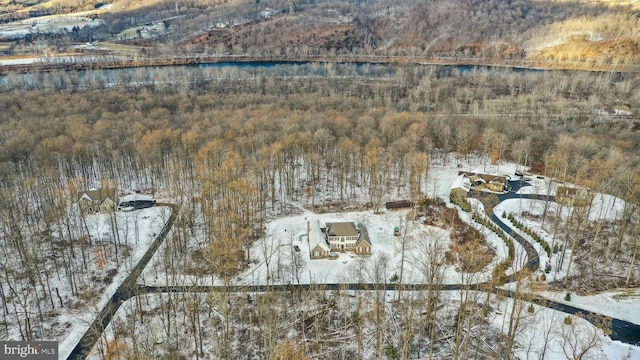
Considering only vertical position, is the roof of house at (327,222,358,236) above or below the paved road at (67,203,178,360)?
above

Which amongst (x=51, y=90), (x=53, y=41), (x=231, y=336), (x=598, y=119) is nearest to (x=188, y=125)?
(x=231, y=336)

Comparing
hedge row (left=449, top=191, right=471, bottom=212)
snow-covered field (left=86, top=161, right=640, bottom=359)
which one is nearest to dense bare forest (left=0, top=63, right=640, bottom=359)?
snow-covered field (left=86, top=161, right=640, bottom=359)

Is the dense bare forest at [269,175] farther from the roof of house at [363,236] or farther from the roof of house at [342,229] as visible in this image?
the roof of house at [342,229]

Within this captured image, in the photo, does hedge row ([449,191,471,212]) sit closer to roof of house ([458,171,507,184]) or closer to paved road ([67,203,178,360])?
roof of house ([458,171,507,184])

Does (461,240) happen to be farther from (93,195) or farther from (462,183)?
(93,195)

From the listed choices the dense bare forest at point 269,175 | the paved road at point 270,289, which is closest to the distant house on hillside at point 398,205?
the dense bare forest at point 269,175

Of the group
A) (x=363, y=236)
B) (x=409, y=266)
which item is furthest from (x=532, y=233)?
(x=363, y=236)
